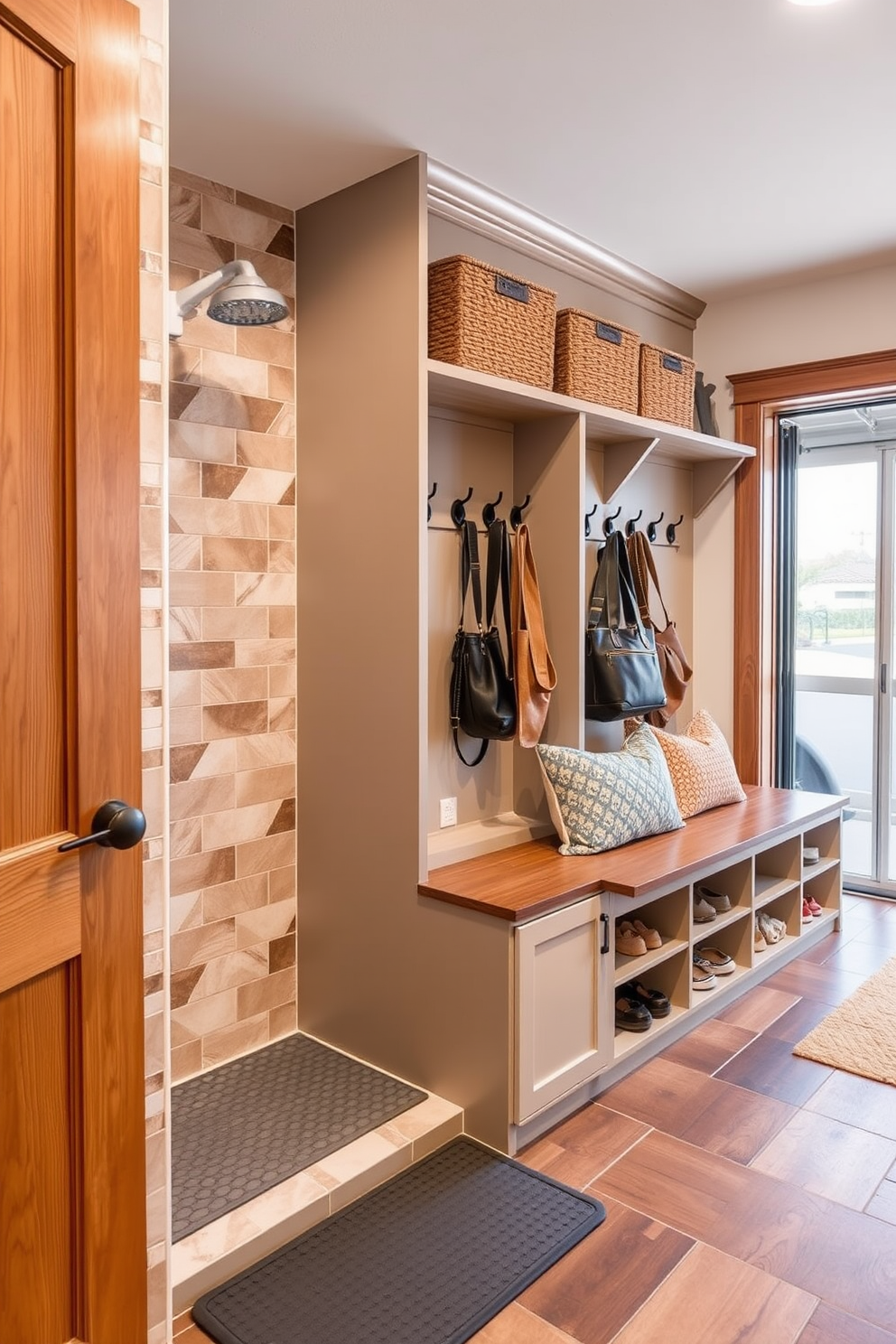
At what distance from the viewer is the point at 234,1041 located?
2725 millimetres

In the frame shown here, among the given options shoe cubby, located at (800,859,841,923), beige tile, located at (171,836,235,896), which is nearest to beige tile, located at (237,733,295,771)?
beige tile, located at (171,836,235,896)

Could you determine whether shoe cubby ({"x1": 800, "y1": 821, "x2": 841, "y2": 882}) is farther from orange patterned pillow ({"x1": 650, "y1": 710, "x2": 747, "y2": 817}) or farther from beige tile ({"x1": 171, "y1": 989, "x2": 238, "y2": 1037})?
beige tile ({"x1": 171, "y1": 989, "x2": 238, "y2": 1037})

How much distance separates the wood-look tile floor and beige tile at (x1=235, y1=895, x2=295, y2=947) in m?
0.95

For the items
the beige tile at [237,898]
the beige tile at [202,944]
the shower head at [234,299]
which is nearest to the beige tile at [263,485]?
the shower head at [234,299]

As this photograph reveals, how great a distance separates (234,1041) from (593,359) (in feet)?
7.61

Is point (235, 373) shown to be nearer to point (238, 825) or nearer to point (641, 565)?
point (238, 825)

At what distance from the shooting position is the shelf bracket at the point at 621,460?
11.2 feet

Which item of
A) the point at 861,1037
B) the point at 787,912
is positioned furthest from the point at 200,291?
the point at 787,912

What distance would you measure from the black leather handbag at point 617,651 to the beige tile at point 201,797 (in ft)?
4.04

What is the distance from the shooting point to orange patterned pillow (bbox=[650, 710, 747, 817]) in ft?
11.1

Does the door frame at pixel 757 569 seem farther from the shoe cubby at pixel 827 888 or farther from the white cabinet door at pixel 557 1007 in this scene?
the white cabinet door at pixel 557 1007

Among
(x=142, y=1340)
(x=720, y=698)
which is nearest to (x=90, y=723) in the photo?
(x=142, y=1340)

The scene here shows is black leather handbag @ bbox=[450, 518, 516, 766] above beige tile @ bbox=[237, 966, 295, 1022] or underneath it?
above

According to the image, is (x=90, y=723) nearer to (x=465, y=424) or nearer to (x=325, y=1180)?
(x=325, y=1180)
